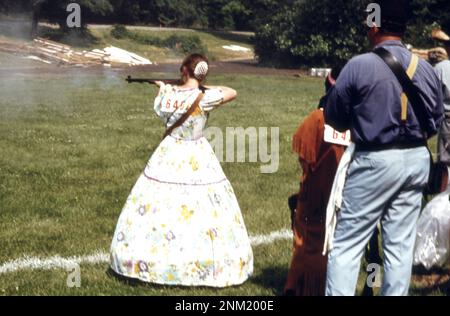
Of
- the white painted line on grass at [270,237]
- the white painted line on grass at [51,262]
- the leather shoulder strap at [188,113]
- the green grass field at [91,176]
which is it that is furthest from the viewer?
the white painted line on grass at [270,237]

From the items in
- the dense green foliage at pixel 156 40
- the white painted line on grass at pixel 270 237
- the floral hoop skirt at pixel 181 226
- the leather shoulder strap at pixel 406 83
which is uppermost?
the leather shoulder strap at pixel 406 83

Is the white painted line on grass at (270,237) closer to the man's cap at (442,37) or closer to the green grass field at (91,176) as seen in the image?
the green grass field at (91,176)

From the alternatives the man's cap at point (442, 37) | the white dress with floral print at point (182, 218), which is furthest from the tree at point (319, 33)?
the white dress with floral print at point (182, 218)

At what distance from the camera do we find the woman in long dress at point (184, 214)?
6758 mm

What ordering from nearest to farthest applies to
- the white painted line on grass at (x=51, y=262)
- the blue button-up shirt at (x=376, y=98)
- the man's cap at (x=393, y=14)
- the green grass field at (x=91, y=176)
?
the blue button-up shirt at (x=376, y=98) → the man's cap at (x=393, y=14) → the green grass field at (x=91, y=176) → the white painted line on grass at (x=51, y=262)

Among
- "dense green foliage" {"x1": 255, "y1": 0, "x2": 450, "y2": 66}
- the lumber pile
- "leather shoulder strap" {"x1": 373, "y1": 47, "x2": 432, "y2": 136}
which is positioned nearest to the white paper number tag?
"leather shoulder strap" {"x1": 373, "y1": 47, "x2": 432, "y2": 136}

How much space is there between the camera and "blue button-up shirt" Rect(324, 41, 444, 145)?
5.18 metres

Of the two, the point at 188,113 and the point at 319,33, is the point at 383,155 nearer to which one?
the point at 188,113

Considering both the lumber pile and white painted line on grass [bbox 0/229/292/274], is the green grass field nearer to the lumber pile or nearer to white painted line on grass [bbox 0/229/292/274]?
white painted line on grass [bbox 0/229/292/274]

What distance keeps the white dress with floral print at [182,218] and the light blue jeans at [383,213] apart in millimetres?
1558

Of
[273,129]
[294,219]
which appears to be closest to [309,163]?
[294,219]

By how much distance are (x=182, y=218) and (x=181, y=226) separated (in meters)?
0.07

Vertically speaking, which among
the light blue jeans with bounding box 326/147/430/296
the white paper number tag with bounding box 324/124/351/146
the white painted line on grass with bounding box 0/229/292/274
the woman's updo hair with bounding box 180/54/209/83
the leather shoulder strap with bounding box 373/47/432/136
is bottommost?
the white painted line on grass with bounding box 0/229/292/274

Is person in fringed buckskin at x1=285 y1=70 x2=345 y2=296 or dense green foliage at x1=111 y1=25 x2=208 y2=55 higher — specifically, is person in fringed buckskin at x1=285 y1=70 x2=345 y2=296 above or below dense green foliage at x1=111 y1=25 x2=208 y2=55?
above
